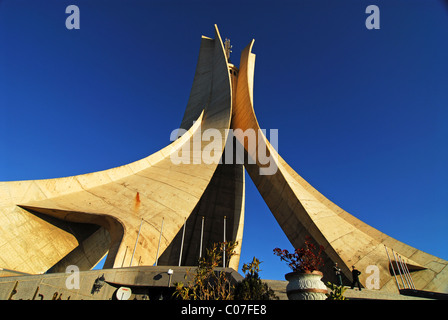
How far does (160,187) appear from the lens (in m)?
11.4

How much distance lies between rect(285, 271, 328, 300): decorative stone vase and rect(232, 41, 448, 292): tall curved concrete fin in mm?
6445

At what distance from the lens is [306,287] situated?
3457 millimetres

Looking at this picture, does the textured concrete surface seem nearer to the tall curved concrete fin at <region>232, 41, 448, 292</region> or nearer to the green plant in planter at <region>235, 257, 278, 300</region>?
the green plant in planter at <region>235, 257, 278, 300</region>

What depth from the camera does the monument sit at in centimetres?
842

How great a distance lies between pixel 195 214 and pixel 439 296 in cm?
1353

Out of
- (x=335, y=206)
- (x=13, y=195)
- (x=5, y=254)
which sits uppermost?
(x=335, y=206)

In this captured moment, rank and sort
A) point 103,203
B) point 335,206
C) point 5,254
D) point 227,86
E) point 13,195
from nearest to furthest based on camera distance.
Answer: point 5,254 < point 13,195 < point 103,203 < point 335,206 < point 227,86

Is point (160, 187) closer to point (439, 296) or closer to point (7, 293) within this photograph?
point (7, 293)

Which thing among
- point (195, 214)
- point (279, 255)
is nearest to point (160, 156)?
point (195, 214)

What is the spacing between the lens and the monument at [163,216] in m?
8.42

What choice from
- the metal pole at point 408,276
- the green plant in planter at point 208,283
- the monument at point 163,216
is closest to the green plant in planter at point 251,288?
the green plant in planter at point 208,283

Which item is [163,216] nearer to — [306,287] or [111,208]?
[111,208]

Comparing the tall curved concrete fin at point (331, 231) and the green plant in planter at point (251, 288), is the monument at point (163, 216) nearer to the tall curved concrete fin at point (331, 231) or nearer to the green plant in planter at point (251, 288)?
the tall curved concrete fin at point (331, 231)

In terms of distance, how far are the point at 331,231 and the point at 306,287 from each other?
7.24 metres
